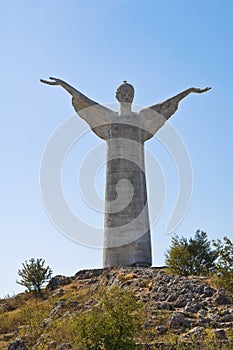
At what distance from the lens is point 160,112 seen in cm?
2770

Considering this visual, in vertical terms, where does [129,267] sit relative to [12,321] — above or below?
above

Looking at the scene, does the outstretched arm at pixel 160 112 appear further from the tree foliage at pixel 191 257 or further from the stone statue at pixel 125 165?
the tree foliage at pixel 191 257

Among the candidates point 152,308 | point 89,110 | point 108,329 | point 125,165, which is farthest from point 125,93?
point 108,329

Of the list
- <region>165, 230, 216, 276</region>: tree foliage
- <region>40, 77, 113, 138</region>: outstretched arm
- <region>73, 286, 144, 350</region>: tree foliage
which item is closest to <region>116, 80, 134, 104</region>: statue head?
<region>40, 77, 113, 138</region>: outstretched arm

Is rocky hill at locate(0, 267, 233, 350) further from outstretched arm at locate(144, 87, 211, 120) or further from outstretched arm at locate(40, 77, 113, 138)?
outstretched arm at locate(144, 87, 211, 120)

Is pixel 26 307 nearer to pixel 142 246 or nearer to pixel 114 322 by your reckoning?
pixel 142 246

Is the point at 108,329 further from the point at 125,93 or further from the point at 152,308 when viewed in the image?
the point at 125,93

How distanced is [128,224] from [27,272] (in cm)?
535

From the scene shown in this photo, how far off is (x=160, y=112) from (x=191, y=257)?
27.1 feet

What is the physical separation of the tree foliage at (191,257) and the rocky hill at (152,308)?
0.69 meters

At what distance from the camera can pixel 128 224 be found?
24.7 meters

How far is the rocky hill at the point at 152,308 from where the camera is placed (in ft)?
46.8

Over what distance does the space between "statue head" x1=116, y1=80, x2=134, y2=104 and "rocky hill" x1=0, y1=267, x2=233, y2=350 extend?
8925mm

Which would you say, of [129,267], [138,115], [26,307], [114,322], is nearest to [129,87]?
[138,115]
